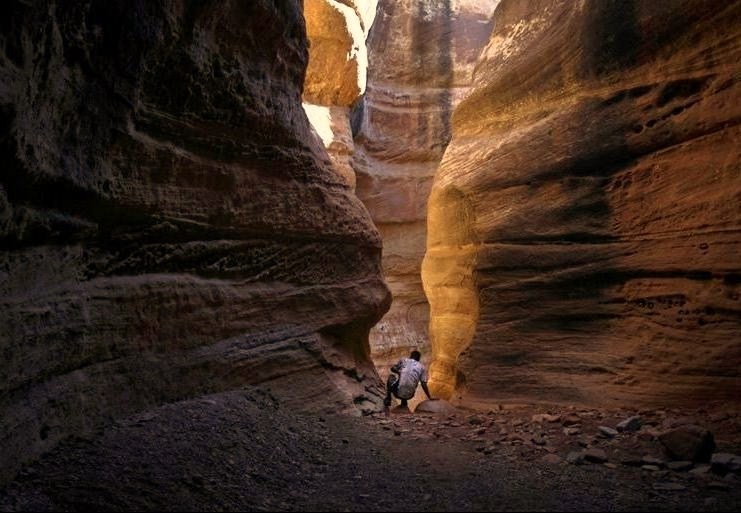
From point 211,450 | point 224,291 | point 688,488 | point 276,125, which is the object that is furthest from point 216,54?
point 688,488

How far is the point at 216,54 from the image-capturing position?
17.6 ft

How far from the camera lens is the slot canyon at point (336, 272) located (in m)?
3.45

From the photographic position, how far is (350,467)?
166 inches

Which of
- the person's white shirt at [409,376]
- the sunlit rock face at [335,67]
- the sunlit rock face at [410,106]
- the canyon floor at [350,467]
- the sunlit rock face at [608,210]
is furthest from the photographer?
the sunlit rock face at [410,106]

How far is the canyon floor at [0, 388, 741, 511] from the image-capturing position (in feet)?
10.4

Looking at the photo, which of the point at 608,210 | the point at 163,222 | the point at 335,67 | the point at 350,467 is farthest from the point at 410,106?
the point at 350,467

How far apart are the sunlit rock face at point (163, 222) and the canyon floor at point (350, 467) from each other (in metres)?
0.35

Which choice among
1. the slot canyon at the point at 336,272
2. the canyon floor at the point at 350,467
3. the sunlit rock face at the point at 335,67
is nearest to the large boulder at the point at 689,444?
the slot canyon at the point at 336,272

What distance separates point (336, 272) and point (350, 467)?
126 inches

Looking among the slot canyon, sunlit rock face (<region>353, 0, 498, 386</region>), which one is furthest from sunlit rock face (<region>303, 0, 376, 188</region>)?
the slot canyon

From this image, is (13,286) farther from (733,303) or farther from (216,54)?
(733,303)

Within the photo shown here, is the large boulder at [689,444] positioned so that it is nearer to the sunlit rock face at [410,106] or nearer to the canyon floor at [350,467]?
the canyon floor at [350,467]

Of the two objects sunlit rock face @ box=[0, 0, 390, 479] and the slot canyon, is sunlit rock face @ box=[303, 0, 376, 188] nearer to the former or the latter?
the slot canyon

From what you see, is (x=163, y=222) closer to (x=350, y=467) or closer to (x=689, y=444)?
(x=350, y=467)
